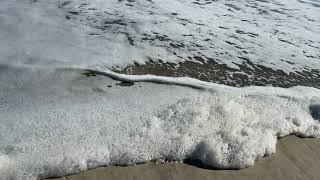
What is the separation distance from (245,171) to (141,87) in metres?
1.38

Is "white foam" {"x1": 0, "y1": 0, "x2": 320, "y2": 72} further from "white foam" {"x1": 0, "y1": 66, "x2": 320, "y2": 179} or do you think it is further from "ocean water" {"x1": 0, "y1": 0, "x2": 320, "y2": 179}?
"white foam" {"x1": 0, "y1": 66, "x2": 320, "y2": 179}

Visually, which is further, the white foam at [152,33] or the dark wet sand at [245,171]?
the white foam at [152,33]

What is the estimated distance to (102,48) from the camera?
470cm

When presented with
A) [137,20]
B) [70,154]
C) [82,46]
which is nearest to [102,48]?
[82,46]

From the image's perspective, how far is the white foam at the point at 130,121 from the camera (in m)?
2.89

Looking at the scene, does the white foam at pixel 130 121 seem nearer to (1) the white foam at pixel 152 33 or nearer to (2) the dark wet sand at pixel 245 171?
(2) the dark wet sand at pixel 245 171

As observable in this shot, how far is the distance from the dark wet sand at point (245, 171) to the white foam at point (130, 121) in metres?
0.07

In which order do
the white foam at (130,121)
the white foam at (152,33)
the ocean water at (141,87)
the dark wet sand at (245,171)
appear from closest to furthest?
the dark wet sand at (245,171)
the white foam at (130,121)
the ocean water at (141,87)
the white foam at (152,33)

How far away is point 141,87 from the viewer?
3865mm

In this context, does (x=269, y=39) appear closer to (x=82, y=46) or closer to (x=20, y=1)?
(x=82, y=46)

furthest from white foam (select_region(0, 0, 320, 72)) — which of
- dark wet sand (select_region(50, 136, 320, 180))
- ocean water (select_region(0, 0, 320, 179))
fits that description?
dark wet sand (select_region(50, 136, 320, 180))

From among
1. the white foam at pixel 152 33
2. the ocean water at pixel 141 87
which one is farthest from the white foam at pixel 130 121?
the white foam at pixel 152 33

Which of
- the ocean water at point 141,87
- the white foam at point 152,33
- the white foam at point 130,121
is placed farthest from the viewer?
the white foam at point 152,33

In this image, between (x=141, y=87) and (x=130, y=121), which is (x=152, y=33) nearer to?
(x=141, y=87)
